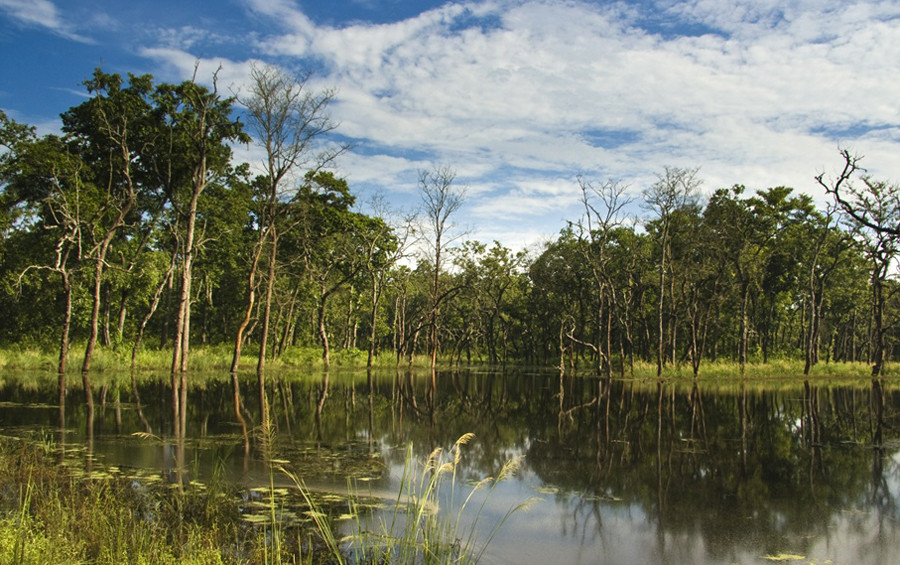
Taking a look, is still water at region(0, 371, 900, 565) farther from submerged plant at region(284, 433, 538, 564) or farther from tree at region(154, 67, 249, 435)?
tree at region(154, 67, 249, 435)

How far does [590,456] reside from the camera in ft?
41.9

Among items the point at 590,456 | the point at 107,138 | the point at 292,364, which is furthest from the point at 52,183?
the point at 590,456

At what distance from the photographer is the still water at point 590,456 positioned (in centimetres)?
761

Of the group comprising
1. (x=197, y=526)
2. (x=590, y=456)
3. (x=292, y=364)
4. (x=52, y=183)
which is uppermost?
(x=52, y=183)

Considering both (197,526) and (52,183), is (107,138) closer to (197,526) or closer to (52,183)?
(52,183)

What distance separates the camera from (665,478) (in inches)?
424

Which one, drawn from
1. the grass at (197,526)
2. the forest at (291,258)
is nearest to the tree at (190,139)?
the forest at (291,258)

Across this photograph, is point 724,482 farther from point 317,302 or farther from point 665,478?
point 317,302

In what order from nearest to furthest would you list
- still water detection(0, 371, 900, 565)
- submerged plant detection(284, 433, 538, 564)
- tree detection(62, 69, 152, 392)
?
submerged plant detection(284, 433, 538, 564), still water detection(0, 371, 900, 565), tree detection(62, 69, 152, 392)

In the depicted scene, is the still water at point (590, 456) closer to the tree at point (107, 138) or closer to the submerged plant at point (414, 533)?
the submerged plant at point (414, 533)

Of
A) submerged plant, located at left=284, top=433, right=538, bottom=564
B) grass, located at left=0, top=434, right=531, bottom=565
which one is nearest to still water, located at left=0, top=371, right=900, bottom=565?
submerged plant, located at left=284, top=433, right=538, bottom=564

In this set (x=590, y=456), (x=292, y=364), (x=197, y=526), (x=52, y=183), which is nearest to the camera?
(x=197, y=526)

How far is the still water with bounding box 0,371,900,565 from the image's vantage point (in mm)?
7613

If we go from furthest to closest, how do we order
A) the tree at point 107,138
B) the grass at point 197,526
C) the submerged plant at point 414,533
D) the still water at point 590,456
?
the tree at point 107,138 < the still water at point 590,456 < the submerged plant at point 414,533 < the grass at point 197,526
